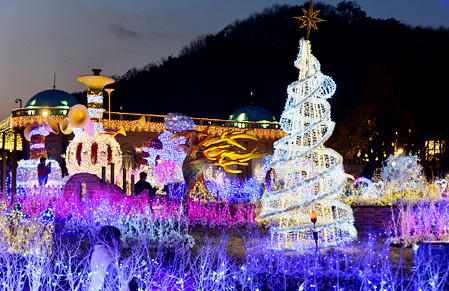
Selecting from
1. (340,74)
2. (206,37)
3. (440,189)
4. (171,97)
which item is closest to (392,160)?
(440,189)

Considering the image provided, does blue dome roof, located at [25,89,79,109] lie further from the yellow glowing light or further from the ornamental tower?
the ornamental tower

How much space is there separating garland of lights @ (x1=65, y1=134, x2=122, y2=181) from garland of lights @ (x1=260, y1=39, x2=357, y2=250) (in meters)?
11.4

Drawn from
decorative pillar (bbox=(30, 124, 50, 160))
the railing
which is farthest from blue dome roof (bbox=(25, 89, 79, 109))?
decorative pillar (bbox=(30, 124, 50, 160))

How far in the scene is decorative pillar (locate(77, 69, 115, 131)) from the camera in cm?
1834

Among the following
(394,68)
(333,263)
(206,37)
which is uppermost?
(206,37)

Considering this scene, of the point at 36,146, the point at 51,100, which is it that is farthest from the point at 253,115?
the point at 36,146

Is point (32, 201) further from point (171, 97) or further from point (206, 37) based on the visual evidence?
point (206, 37)

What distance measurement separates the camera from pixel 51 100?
28.0 metres

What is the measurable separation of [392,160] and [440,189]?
5.52 metres

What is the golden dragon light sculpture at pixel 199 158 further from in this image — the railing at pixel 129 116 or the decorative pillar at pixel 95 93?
the railing at pixel 129 116

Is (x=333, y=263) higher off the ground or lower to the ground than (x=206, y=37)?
lower

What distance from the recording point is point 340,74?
106ft

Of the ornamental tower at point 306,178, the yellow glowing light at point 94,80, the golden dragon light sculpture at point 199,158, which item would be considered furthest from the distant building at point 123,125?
the ornamental tower at point 306,178

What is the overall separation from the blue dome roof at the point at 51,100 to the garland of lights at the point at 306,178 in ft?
71.7
